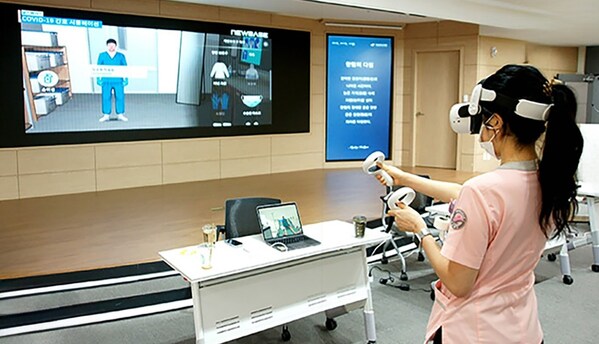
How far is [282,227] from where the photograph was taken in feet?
9.84

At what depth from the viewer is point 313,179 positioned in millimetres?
8422

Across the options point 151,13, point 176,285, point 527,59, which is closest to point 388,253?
point 176,285

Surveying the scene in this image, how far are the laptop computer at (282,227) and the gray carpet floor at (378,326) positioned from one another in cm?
72

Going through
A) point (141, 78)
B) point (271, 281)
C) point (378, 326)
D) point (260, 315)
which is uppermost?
point (141, 78)

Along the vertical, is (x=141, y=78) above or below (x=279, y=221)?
above

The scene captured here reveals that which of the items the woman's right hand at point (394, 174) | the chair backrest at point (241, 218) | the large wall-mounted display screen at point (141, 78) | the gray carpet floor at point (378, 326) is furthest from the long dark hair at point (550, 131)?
the large wall-mounted display screen at point (141, 78)

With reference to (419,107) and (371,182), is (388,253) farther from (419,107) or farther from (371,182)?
(419,107)

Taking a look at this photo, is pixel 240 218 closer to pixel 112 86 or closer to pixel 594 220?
pixel 594 220

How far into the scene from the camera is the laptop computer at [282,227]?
9.64 feet

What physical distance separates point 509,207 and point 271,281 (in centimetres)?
174

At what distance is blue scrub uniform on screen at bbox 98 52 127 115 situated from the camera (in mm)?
7141

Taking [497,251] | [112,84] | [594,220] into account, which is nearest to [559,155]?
[497,251]

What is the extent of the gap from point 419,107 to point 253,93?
10.8 ft

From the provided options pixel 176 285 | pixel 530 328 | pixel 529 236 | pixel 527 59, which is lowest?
pixel 176 285
